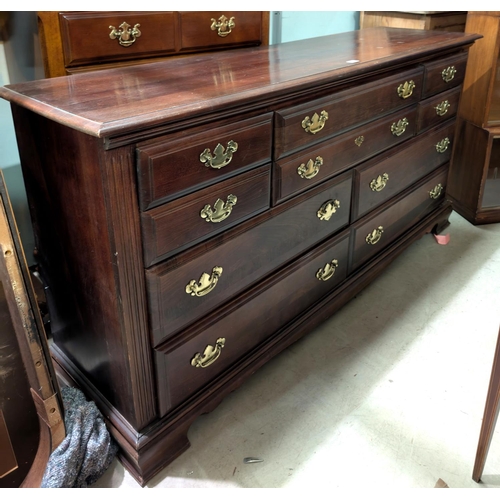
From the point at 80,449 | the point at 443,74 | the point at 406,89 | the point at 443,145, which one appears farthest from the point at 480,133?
the point at 80,449

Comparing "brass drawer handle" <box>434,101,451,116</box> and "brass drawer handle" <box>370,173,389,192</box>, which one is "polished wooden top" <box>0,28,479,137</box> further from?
"brass drawer handle" <box>370,173,389,192</box>

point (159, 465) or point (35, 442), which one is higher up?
point (35, 442)

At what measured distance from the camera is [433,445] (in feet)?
4.87

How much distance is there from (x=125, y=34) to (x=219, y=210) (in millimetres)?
734

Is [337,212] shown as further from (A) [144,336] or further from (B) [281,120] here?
(A) [144,336]

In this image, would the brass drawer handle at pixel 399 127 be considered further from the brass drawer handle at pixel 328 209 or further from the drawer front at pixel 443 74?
the brass drawer handle at pixel 328 209

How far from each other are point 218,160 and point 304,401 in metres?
0.79

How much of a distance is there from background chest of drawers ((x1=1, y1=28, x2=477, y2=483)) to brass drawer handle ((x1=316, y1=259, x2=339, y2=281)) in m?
0.02

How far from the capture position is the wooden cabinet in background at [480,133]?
2.37 metres

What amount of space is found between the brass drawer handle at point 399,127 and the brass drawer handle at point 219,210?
800 mm

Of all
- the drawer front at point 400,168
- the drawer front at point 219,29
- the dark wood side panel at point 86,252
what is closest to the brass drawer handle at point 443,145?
the drawer front at point 400,168

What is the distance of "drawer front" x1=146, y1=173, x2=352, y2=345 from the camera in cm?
125

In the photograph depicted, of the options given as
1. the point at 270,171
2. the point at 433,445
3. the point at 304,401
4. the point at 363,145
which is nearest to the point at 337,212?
the point at 363,145

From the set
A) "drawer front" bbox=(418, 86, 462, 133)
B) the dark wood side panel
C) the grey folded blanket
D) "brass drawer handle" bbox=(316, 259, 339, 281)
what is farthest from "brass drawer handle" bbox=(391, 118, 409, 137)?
the grey folded blanket
